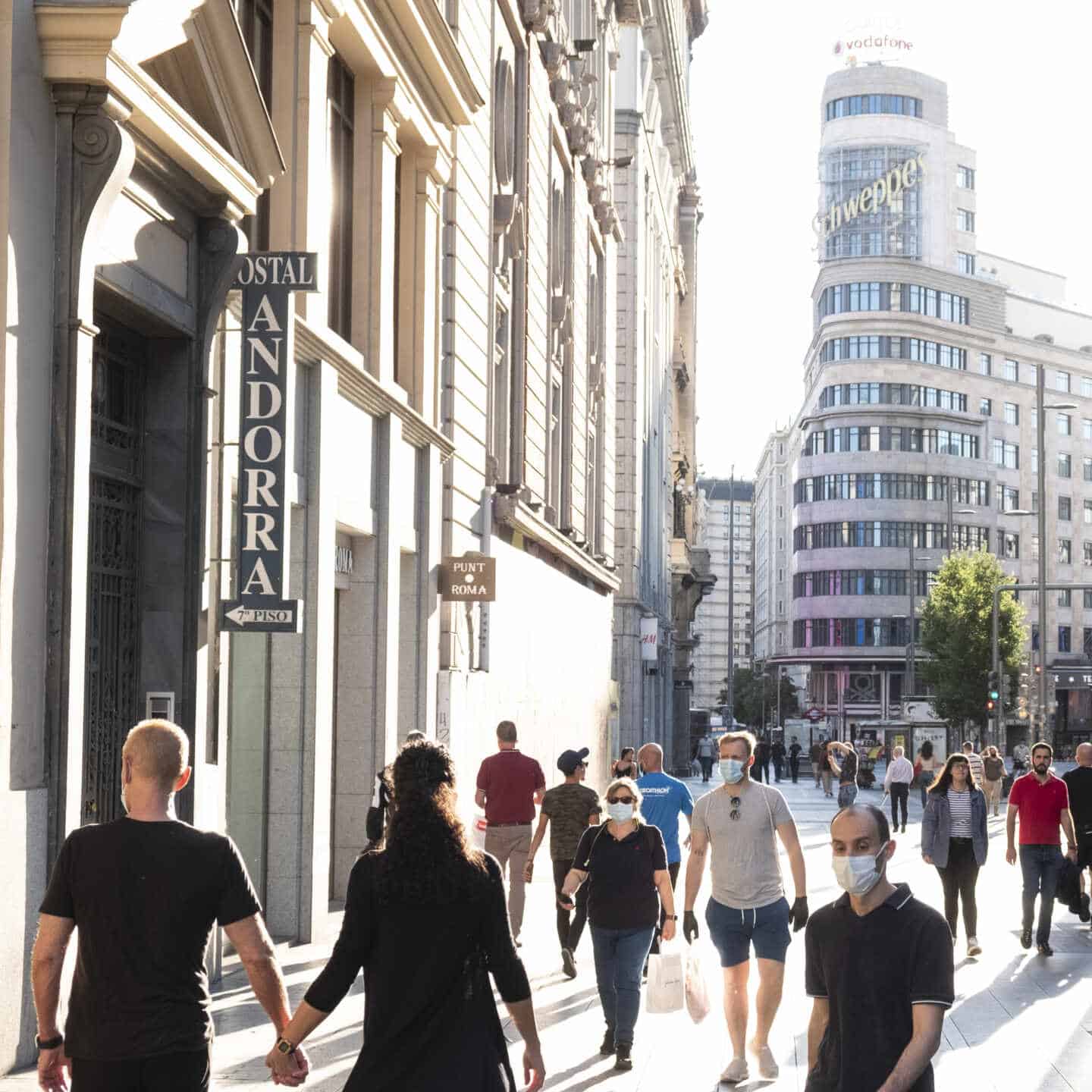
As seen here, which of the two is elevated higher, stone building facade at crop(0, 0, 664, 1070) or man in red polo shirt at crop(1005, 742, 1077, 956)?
stone building facade at crop(0, 0, 664, 1070)

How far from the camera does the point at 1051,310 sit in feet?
403

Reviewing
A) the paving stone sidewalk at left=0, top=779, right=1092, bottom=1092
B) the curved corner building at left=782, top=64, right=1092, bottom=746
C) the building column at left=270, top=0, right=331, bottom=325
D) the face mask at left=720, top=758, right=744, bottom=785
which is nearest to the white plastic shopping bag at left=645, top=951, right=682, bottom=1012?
the paving stone sidewalk at left=0, top=779, right=1092, bottom=1092

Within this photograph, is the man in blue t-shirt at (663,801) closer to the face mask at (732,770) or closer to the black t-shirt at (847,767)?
the face mask at (732,770)

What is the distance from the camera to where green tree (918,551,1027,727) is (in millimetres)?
70688

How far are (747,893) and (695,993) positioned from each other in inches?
23.0

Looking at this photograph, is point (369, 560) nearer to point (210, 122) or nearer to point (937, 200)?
point (210, 122)

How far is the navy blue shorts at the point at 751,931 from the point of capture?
9805 millimetres

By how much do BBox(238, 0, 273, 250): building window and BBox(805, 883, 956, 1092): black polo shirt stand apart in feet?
33.9

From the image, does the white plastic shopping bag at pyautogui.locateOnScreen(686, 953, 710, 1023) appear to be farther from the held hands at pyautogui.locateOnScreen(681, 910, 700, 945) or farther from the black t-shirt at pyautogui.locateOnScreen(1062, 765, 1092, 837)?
the black t-shirt at pyautogui.locateOnScreen(1062, 765, 1092, 837)

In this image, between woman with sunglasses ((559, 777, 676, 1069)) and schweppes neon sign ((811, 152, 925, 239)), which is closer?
woman with sunglasses ((559, 777, 676, 1069))

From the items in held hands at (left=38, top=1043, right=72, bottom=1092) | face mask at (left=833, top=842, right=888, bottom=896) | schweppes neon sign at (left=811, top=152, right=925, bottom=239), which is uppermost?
schweppes neon sign at (left=811, top=152, right=925, bottom=239)

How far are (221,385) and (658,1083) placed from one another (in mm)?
5578

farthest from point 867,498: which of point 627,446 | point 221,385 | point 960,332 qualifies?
point 221,385

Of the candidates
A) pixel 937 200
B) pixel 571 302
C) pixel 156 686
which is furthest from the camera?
pixel 937 200
